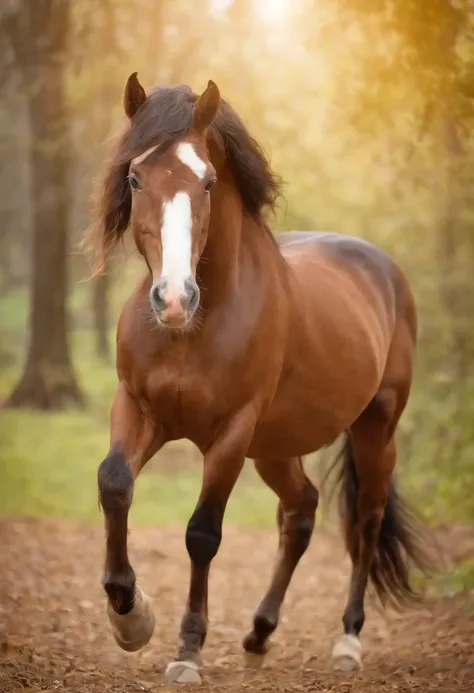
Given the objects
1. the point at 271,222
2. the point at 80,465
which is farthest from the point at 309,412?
the point at 80,465

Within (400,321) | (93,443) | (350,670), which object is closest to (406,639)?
(350,670)

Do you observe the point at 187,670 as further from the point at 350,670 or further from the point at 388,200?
the point at 388,200

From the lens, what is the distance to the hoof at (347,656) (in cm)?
370

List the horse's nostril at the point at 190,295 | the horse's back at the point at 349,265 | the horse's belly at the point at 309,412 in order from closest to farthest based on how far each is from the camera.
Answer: the horse's nostril at the point at 190,295 → the horse's belly at the point at 309,412 → the horse's back at the point at 349,265

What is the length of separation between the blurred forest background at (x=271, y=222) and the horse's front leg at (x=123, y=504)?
84.9 inches

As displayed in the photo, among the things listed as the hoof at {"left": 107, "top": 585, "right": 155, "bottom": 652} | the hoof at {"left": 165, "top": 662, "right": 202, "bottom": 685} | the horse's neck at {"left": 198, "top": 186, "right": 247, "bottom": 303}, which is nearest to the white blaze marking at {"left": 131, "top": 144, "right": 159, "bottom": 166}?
the horse's neck at {"left": 198, "top": 186, "right": 247, "bottom": 303}

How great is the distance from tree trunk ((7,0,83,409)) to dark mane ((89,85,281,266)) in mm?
3073

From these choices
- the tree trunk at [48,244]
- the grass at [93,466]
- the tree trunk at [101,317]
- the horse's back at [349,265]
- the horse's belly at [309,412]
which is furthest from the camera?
the tree trunk at [101,317]

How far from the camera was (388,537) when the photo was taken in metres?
4.20

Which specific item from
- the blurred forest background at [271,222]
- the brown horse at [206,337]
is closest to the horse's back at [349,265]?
the brown horse at [206,337]

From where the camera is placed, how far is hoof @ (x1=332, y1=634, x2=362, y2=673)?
370 cm

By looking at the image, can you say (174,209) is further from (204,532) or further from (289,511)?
(289,511)

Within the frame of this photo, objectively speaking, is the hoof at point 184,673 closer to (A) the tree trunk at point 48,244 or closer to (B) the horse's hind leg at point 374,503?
(B) the horse's hind leg at point 374,503

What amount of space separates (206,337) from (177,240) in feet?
1.46
